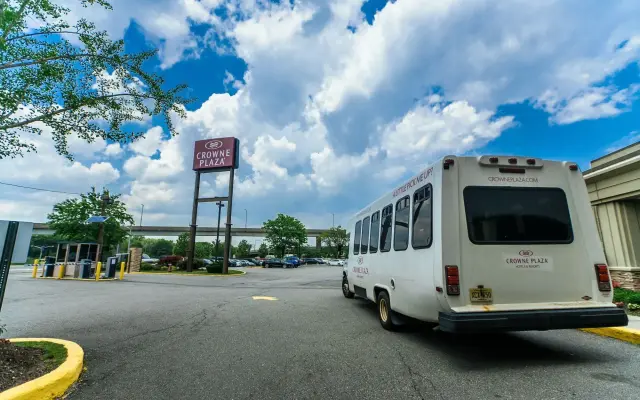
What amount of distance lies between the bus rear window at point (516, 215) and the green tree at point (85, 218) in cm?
3897

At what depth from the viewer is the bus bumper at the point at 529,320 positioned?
4.23 m

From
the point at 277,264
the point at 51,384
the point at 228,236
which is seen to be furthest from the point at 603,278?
the point at 277,264

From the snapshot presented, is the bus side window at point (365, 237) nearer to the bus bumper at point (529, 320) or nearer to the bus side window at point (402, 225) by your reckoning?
the bus side window at point (402, 225)

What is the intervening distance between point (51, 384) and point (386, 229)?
551 centimetres

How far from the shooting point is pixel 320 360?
470 centimetres

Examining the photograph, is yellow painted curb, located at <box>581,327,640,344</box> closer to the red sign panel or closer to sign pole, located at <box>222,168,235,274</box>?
sign pole, located at <box>222,168,235,274</box>

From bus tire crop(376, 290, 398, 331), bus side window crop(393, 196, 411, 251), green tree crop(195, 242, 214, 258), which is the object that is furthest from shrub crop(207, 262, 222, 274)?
green tree crop(195, 242, 214, 258)

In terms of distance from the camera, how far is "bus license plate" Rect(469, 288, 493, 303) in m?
4.55

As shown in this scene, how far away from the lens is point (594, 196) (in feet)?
39.3

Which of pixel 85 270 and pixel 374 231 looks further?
pixel 85 270

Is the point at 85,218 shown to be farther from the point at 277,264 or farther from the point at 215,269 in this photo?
the point at 277,264

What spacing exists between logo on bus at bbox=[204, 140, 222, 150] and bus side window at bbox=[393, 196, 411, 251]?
26.6 metres

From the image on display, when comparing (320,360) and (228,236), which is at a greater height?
(228,236)

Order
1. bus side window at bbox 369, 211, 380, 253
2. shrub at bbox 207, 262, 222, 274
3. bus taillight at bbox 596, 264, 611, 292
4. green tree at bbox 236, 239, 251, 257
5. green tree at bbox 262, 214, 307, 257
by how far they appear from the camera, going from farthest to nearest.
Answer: green tree at bbox 236, 239, 251, 257
green tree at bbox 262, 214, 307, 257
shrub at bbox 207, 262, 222, 274
bus side window at bbox 369, 211, 380, 253
bus taillight at bbox 596, 264, 611, 292
